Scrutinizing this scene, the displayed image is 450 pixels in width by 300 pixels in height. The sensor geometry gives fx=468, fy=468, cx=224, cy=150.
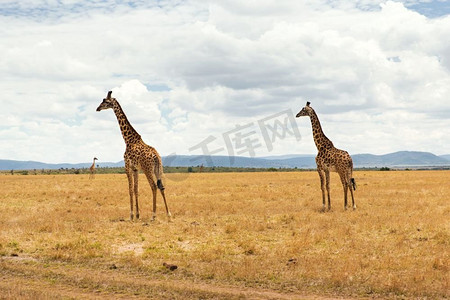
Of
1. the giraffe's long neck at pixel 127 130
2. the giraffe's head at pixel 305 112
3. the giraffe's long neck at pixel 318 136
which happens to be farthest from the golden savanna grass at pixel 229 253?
the giraffe's head at pixel 305 112

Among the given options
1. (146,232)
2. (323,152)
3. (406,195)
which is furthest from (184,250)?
(406,195)

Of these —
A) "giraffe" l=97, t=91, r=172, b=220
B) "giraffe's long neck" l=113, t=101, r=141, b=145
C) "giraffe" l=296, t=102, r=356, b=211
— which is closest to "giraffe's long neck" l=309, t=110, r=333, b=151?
"giraffe" l=296, t=102, r=356, b=211

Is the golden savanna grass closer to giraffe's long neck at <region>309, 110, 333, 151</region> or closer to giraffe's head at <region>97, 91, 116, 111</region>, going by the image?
giraffe's long neck at <region>309, 110, 333, 151</region>

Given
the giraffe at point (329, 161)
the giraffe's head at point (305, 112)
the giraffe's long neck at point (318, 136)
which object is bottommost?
the giraffe at point (329, 161)

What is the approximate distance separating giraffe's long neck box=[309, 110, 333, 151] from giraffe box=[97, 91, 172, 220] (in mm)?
8010

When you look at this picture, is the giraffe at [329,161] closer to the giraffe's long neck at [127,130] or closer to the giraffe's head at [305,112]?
the giraffe's head at [305,112]

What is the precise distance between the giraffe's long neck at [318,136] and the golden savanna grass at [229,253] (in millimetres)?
3064

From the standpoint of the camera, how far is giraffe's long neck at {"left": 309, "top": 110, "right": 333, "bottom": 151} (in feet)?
73.8

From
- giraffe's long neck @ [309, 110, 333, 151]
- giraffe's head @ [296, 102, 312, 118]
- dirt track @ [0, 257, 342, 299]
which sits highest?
Result: giraffe's head @ [296, 102, 312, 118]

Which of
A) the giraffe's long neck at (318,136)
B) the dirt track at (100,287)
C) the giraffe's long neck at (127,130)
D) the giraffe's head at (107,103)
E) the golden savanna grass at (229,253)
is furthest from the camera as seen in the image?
the giraffe's long neck at (318,136)

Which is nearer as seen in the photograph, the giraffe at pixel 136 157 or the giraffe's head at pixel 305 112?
the giraffe at pixel 136 157

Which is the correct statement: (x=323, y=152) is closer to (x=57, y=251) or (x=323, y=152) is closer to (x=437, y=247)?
(x=437, y=247)

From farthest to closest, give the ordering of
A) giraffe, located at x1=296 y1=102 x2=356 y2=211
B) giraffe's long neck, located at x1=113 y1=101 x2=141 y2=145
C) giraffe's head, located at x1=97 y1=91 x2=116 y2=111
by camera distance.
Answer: giraffe, located at x1=296 y1=102 x2=356 y2=211 < giraffe's head, located at x1=97 y1=91 x2=116 y2=111 < giraffe's long neck, located at x1=113 y1=101 x2=141 y2=145

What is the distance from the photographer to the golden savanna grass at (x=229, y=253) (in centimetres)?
928
